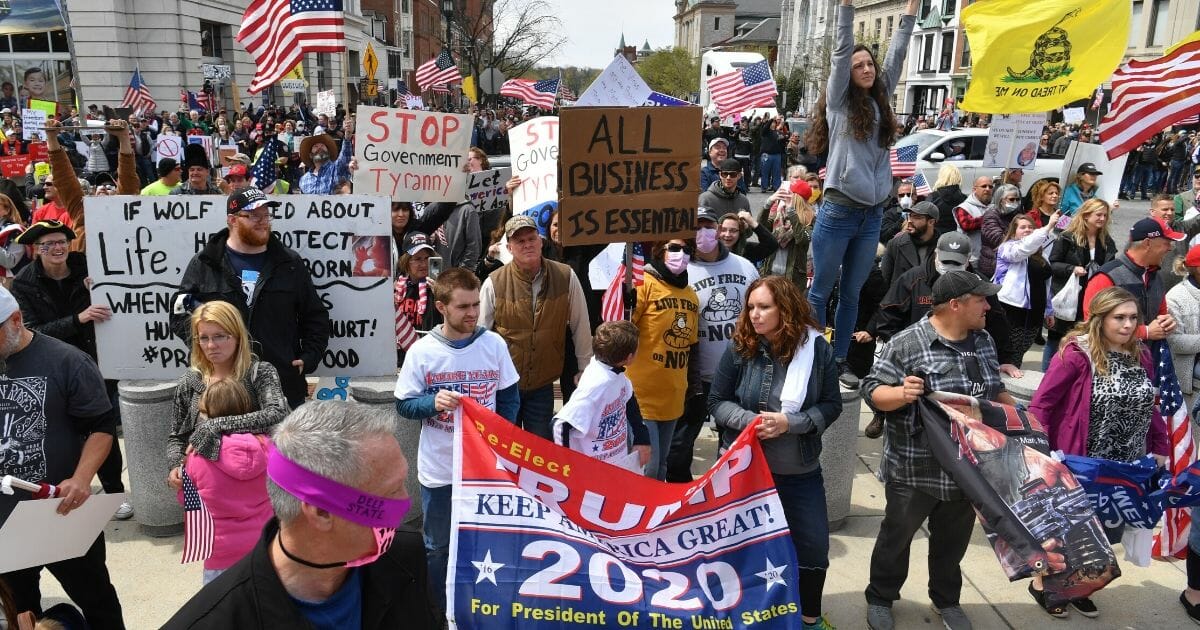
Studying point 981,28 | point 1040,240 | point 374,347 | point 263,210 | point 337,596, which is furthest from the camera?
point 981,28

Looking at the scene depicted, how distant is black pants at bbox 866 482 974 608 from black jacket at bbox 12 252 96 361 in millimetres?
4741

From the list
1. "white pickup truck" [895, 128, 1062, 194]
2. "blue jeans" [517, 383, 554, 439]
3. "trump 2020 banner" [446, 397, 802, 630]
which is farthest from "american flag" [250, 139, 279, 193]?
"white pickup truck" [895, 128, 1062, 194]

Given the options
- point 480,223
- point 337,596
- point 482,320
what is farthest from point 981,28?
point 337,596

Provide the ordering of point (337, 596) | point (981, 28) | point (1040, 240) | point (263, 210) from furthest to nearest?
point (981, 28) → point (1040, 240) → point (263, 210) → point (337, 596)

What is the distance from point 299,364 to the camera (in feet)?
15.0

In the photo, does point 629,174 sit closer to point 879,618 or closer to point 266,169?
point 879,618

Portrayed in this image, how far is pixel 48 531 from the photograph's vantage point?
3.24 metres

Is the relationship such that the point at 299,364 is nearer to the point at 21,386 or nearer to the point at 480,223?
the point at 21,386

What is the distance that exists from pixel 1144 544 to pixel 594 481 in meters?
2.76

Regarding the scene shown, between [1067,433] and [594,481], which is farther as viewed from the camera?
[1067,433]

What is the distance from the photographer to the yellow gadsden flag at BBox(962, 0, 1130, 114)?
24.8ft

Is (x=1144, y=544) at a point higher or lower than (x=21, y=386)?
lower

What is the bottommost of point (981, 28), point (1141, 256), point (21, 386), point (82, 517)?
point (82, 517)

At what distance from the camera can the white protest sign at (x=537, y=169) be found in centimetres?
645
